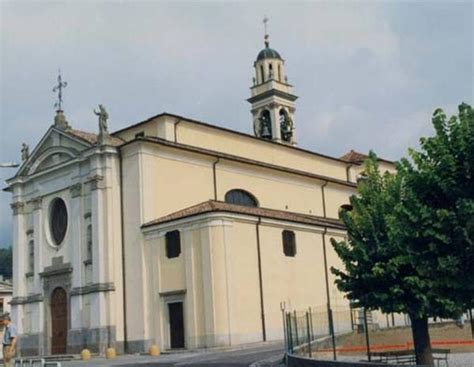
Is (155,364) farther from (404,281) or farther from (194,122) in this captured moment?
(194,122)

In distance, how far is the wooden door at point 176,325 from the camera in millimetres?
33719

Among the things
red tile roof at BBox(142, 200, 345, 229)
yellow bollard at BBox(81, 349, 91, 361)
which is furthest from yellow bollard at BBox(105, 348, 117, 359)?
red tile roof at BBox(142, 200, 345, 229)

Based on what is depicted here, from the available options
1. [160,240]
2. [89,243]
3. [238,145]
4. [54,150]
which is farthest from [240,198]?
[54,150]

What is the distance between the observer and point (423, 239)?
1521cm

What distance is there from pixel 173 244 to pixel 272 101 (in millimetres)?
19241

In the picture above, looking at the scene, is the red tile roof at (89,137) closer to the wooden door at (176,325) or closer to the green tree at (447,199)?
the wooden door at (176,325)

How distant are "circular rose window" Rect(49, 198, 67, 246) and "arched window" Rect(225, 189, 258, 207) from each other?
9.51 meters

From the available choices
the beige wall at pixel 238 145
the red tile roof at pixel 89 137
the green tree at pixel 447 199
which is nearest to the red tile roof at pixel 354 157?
the beige wall at pixel 238 145

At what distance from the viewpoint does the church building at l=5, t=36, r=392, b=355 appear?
33500 millimetres

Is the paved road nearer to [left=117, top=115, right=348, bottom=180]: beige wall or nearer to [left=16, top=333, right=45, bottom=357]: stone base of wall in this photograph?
[left=16, top=333, right=45, bottom=357]: stone base of wall

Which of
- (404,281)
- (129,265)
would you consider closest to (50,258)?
(129,265)

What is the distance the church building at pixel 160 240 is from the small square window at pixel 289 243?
6cm

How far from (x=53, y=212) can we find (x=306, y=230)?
14934 mm

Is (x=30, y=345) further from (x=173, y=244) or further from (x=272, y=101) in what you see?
(x=272, y=101)
